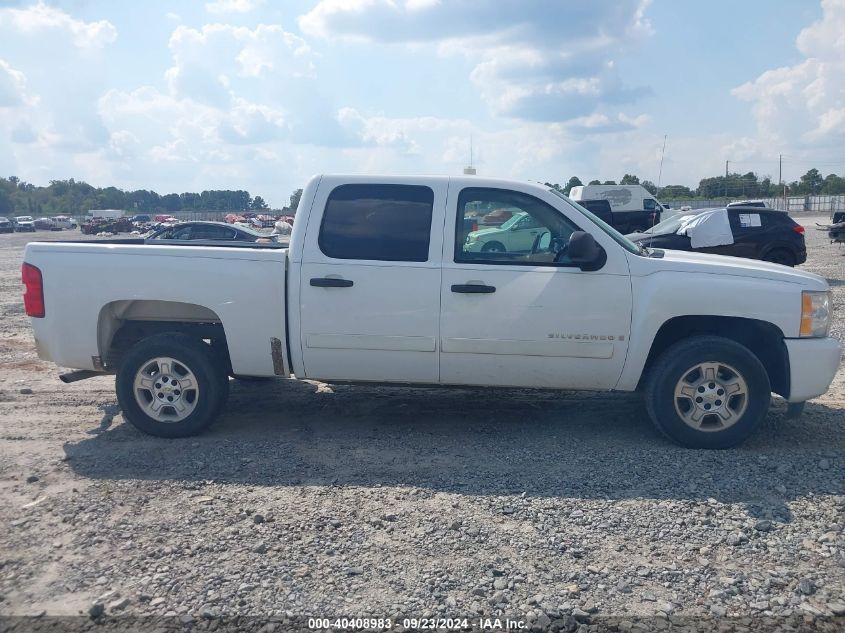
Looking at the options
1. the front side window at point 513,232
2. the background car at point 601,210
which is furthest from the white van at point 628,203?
the front side window at point 513,232

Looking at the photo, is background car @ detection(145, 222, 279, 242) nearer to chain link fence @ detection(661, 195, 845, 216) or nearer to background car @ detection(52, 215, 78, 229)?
chain link fence @ detection(661, 195, 845, 216)

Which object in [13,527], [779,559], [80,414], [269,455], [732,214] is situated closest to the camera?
[779,559]

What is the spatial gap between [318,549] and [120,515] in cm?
131

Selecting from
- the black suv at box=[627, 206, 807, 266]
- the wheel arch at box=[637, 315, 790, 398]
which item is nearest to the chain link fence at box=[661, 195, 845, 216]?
the black suv at box=[627, 206, 807, 266]

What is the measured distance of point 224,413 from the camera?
6695mm

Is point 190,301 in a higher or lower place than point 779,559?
higher

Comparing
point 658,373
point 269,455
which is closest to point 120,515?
point 269,455

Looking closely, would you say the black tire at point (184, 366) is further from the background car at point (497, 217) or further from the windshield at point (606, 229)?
the windshield at point (606, 229)

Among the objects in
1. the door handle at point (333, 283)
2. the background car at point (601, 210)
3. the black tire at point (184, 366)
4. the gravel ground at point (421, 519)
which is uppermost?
the background car at point (601, 210)

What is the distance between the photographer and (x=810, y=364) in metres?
5.50

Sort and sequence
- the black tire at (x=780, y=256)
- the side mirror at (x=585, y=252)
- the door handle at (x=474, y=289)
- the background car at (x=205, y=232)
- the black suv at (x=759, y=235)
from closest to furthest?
the side mirror at (x=585, y=252) < the door handle at (x=474, y=289) < the black suv at (x=759, y=235) < the black tire at (x=780, y=256) < the background car at (x=205, y=232)

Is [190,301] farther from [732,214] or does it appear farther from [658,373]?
[732,214]

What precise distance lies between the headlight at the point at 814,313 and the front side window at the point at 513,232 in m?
1.74

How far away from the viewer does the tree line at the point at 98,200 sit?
117375 mm
